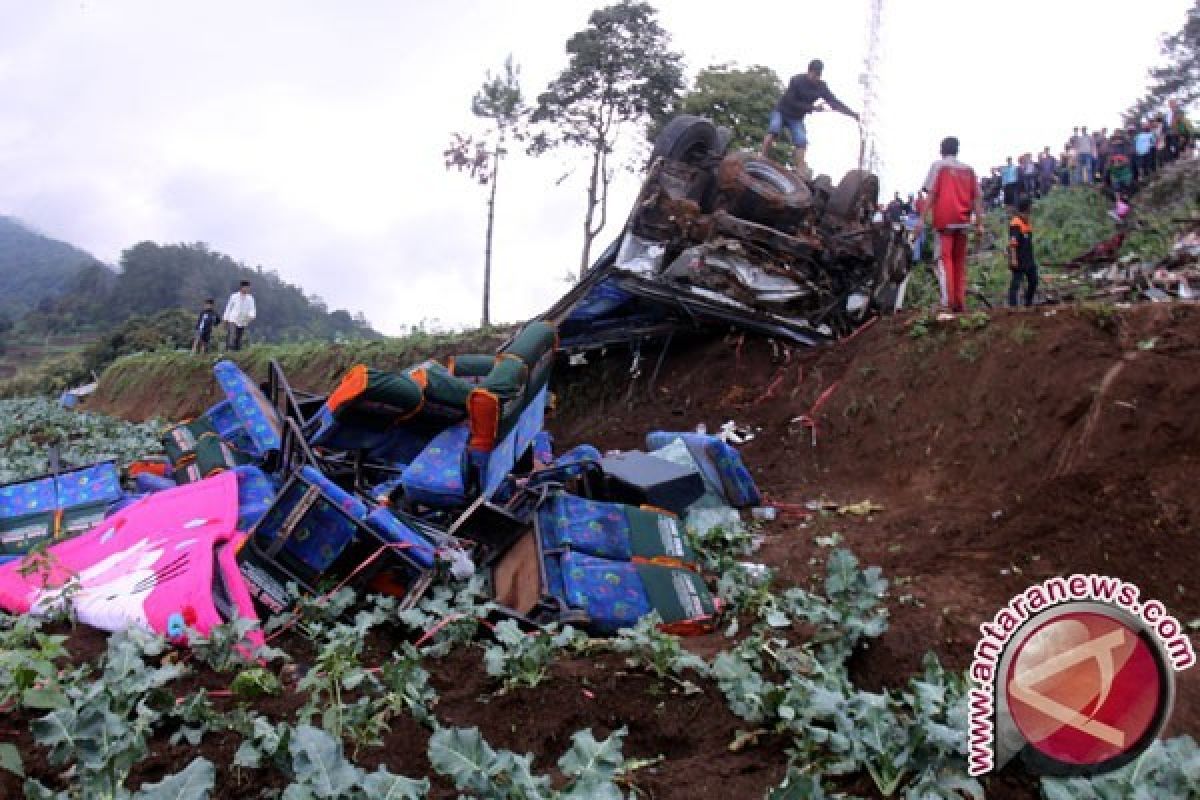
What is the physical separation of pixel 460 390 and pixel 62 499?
245 cm

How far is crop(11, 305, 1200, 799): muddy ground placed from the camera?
277cm

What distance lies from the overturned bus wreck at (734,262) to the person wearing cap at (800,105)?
1037 millimetres

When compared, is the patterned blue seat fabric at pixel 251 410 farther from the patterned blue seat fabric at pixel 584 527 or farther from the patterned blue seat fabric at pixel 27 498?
the patterned blue seat fabric at pixel 584 527

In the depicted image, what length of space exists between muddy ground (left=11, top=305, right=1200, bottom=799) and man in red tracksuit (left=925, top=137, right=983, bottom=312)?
0.67 m

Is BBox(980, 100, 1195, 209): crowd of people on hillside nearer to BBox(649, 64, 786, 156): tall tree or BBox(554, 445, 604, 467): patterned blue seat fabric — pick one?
BBox(649, 64, 786, 156): tall tree

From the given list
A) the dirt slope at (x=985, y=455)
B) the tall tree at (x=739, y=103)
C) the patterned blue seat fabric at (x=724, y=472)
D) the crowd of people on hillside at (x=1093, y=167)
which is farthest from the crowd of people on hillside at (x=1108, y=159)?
the patterned blue seat fabric at (x=724, y=472)

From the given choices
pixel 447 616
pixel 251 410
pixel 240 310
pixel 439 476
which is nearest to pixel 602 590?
pixel 447 616

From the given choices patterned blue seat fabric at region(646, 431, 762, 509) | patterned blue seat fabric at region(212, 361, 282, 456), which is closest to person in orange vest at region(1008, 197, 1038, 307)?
patterned blue seat fabric at region(646, 431, 762, 509)

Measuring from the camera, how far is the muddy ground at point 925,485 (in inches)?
109

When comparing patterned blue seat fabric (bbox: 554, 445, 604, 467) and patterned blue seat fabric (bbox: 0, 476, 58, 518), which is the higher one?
patterned blue seat fabric (bbox: 554, 445, 604, 467)

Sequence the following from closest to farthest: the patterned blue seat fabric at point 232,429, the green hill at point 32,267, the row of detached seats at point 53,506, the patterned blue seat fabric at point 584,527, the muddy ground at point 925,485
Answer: the muddy ground at point 925,485 → the patterned blue seat fabric at point 584,527 → the row of detached seats at point 53,506 → the patterned blue seat fabric at point 232,429 → the green hill at point 32,267

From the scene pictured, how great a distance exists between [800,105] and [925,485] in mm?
5783

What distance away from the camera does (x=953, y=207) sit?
7633mm

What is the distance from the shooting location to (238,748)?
237 cm
